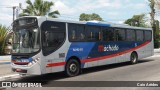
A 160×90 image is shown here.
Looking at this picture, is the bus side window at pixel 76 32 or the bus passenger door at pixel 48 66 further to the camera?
the bus side window at pixel 76 32

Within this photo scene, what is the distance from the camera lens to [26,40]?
1352 centimetres

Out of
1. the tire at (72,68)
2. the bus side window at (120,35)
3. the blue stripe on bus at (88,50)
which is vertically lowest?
the tire at (72,68)

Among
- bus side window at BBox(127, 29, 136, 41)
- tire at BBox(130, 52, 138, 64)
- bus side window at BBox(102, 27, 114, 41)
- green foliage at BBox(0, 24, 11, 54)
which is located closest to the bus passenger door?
bus side window at BBox(102, 27, 114, 41)

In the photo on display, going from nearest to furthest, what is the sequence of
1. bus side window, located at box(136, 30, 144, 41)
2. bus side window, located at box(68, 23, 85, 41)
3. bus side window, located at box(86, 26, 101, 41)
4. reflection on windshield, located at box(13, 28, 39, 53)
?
reflection on windshield, located at box(13, 28, 39, 53), bus side window, located at box(68, 23, 85, 41), bus side window, located at box(86, 26, 101, 41), bus side window, located at box(136, 30, 144, 41)

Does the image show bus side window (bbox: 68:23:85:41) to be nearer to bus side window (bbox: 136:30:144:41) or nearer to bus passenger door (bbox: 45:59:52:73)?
bus passenger door (bbox: 45:59:52:73)

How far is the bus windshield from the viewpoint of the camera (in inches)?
527

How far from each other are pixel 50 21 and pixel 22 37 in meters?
1.48

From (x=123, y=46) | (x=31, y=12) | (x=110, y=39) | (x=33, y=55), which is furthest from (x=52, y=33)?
(x=31, y=12)

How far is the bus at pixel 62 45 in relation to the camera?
1343 centimetres

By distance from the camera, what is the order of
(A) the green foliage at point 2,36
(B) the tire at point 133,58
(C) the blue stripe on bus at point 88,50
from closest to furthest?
1. (C) the blue stripe on bus at point 88,50
2. (B) the tire at point 133,58
3. (A) the green foliage at point 2,36

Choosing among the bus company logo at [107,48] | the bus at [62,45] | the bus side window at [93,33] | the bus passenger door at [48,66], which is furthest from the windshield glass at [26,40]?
the bus company logo at [107,48]

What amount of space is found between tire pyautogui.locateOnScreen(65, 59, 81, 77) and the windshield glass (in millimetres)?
2327

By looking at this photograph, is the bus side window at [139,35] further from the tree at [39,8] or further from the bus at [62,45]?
the tree at [39,8]

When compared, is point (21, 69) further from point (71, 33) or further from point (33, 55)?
point (71, 33)
